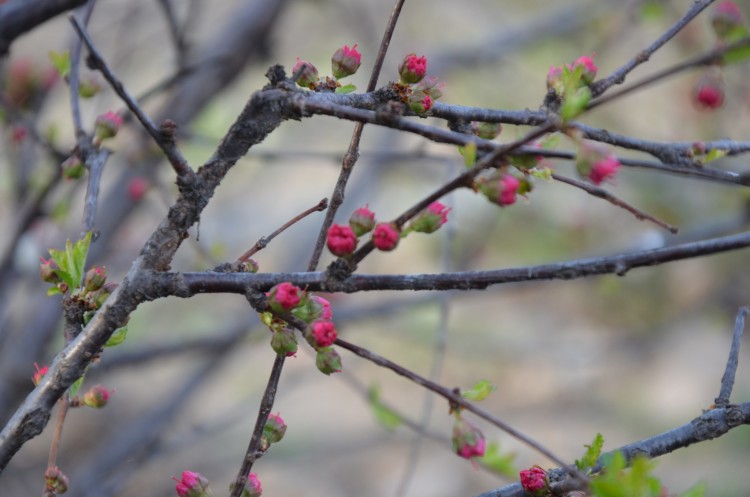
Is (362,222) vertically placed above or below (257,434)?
above

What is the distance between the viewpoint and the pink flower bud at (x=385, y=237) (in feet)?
2.31

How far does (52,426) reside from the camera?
329 centimetres

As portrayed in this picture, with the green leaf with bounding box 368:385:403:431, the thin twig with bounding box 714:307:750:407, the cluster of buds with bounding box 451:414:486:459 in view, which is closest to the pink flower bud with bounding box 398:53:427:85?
the cluster of buds with bounding box 451:414:486:459

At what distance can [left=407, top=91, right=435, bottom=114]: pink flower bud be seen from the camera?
32.2 inches

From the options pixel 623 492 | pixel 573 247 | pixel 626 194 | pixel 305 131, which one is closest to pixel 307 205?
pixel 305 131

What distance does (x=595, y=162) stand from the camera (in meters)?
0.68

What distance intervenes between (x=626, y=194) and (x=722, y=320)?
1.19 metres

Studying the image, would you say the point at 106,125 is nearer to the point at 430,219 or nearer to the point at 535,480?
the point at 430,219

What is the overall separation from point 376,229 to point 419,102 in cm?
18

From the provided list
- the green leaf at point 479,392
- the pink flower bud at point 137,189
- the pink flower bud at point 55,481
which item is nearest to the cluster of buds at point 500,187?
the green leaf at point 479,392

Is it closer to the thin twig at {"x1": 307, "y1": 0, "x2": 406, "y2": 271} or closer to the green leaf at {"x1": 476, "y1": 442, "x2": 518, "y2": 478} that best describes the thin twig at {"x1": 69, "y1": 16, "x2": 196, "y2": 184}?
the thin twig at {"x1": 307, "y1": 0, "x2": 406, "y2": 271}

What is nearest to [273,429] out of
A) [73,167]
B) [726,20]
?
[73,167]

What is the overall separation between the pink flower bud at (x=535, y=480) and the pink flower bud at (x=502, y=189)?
1.00ft

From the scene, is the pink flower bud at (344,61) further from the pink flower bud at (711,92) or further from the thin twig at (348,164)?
the pink flower bud at (711,92)
